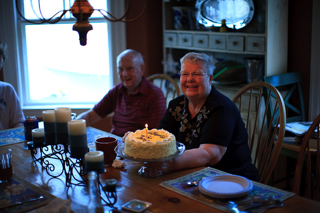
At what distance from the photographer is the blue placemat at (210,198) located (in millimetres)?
1494

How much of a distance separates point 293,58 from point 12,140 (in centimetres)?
219

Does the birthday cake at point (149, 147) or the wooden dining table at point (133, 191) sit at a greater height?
the birthday cake at point (149, 147)

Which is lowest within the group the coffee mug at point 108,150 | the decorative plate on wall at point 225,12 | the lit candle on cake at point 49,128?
the coffee mug at point 108,150

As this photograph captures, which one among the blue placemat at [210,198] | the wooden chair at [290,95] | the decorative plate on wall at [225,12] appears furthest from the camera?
the decorative plate on wall at [225,12]

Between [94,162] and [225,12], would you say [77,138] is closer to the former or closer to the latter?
[94,162]

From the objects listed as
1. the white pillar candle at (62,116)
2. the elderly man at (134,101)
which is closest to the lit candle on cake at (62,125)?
the white pillar candle at (62,116)

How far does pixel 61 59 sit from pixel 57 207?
292 centimetres

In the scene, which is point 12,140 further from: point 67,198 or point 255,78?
point 255,78

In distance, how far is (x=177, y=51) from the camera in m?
4.05

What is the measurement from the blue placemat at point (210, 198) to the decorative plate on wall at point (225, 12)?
1863 mm

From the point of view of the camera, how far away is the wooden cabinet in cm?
302

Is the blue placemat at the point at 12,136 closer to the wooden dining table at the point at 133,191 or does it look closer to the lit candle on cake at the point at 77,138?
the wooden dining table at the point at 133,191

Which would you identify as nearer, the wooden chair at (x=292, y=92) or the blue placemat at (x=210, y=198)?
the blue placemat at (x=210, y=198)

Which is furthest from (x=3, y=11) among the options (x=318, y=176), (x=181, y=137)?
(x=318, y=176)
